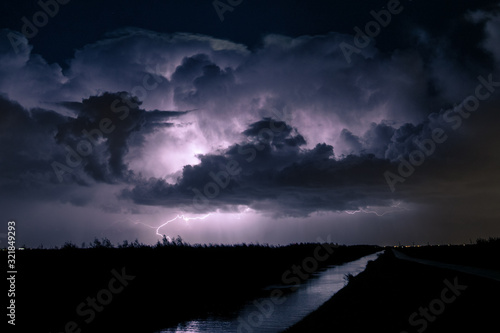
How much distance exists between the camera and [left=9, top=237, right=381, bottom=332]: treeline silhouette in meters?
23.1

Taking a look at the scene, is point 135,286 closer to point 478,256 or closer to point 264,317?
point 264,317

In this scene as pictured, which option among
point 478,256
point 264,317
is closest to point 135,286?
point 264,317

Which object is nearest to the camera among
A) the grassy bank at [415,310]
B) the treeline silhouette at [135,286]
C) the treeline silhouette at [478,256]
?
the grassy bank at [415,310]

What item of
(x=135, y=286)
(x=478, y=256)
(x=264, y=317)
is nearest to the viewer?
(x=264, y=317)

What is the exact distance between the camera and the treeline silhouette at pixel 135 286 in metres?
23.1

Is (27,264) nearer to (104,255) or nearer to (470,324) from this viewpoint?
(104,255)

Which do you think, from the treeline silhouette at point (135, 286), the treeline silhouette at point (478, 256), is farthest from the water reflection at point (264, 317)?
the treeline silhouette at point (478, 256)

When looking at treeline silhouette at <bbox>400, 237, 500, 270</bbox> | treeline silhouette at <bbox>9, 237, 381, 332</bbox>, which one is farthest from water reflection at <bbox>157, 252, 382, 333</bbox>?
treeline silhouette at <bbox>400, 237, 500, 270</bbox>

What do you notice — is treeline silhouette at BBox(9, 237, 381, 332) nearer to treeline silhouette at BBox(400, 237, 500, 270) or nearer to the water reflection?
the water reflection

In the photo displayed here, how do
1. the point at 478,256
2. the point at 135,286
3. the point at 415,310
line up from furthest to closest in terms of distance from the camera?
1. the point at 478,256
2. the point at 135,286
3. the point at 415,310

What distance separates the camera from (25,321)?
2202 centimetres

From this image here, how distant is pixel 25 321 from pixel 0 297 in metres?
4.76

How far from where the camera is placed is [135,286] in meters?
33.5

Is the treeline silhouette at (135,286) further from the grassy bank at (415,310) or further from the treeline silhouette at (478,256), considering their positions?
the treeline silhouette at (478,256)
